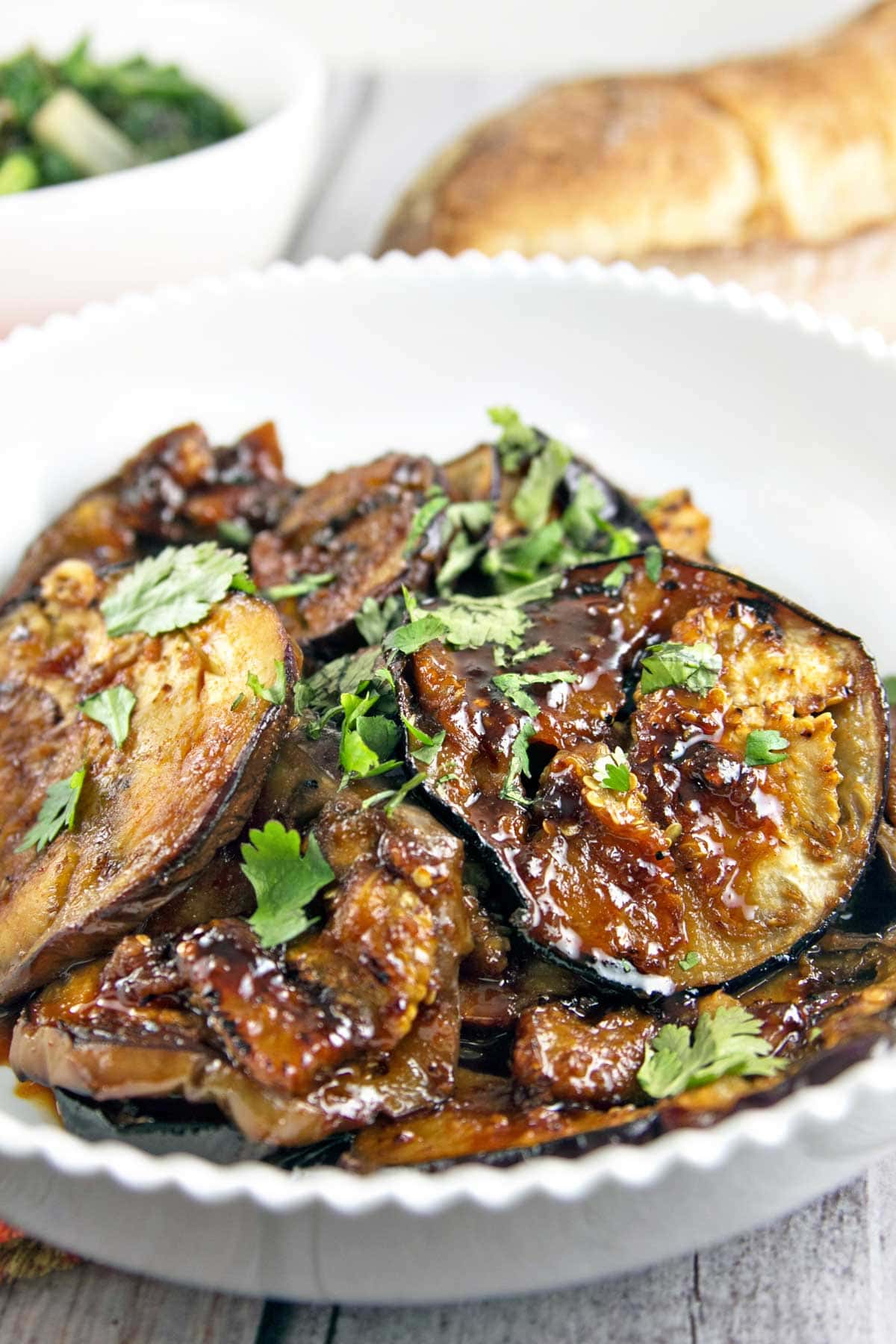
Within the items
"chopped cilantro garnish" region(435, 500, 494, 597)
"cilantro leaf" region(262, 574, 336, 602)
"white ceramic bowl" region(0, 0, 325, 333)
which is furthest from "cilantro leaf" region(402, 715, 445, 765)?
"white ceramic bowl" region(0, 0, 325, 333)

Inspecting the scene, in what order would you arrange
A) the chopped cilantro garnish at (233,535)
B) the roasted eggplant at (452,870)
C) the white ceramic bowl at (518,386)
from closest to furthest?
the roasted eggplant at (452,870), the chopped cilantro garnish at (233,535), the white ceramic bowl at (518,386)

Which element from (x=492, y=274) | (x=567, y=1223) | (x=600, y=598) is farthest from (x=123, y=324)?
(x=567, y=1223)

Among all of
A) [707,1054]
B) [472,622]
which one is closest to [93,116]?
[472,622]

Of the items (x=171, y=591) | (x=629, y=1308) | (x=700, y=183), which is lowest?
(x=629, y=1308)

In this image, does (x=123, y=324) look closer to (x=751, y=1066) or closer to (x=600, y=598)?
(x=600, y=598)

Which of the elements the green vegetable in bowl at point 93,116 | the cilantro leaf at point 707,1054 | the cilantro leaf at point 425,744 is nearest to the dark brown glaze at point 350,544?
the cilantro leaf at point 425,744

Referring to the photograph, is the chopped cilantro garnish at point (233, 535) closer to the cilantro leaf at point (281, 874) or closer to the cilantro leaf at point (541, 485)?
the cilantro leaf at point (541, 485)

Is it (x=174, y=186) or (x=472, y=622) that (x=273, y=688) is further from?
(x=174, y=186)

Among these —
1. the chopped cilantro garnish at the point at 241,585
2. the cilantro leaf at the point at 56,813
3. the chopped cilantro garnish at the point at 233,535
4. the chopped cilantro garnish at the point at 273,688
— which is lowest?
the chopped cilantro garnish at the point at 233,535
